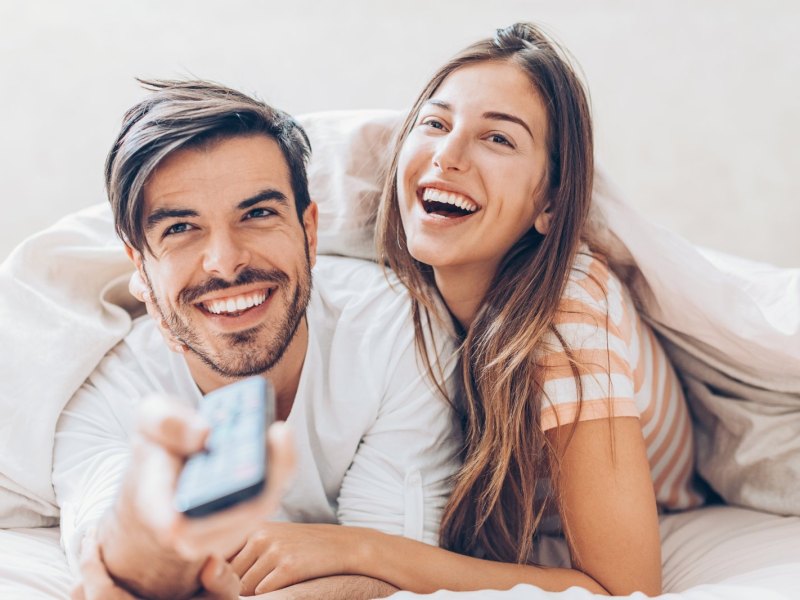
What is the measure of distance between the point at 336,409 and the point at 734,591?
544 mm

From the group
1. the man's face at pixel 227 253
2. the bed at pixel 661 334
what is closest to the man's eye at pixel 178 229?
the man's face at pixel 227 253

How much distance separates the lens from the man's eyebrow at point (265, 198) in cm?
106

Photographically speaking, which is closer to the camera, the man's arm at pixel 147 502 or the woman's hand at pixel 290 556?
the man's arm at pixel 147 502


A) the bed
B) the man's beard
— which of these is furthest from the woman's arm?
the man's beard

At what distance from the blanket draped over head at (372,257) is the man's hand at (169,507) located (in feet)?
1.57

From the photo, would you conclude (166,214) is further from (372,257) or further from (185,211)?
(372,257)

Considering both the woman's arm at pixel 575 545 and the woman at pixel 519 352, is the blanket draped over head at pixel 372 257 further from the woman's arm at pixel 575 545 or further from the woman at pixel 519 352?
the woman's arm at pixel 575 545

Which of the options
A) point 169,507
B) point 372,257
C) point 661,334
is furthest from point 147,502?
point 661,334

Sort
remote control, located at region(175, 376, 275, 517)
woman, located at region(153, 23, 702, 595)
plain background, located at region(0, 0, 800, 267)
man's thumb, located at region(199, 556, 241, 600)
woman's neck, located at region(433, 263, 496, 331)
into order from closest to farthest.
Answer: remote control, located at region(175, 376, 275, 517) < man's thumb, located at region(199, 556, 241, 600) < woman, located at region(153, 23, 702, 595) < woman's neck, located at region(433, 263, 496, 331) < plain background, located at region(0, 0, 800, 267)

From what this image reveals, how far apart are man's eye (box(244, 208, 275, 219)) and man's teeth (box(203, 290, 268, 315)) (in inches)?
4.0

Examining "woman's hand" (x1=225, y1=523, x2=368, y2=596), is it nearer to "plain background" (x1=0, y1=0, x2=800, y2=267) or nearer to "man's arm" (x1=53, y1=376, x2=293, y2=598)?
"man's arm" (x1=53, y1=376, x2=293, y2=598)

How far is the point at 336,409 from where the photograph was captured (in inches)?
45.4

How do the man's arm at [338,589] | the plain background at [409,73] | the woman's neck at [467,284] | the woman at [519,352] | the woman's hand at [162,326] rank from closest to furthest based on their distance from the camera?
the man's arm at [338,589]
the woman at [519,352]
the woman's hand at [162,326]
the woman's neck at [467,284]
the plain background at [409,73]

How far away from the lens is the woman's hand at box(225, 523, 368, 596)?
0.95 meters
